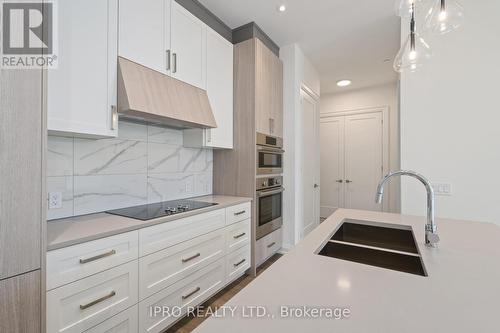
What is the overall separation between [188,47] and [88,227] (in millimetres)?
1616

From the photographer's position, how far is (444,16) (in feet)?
3.98

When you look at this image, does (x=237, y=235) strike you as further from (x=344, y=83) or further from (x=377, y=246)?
(x=344, y=83)

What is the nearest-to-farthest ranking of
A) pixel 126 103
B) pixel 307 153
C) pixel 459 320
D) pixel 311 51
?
pixel 459 320
pixel 126 103
pixel 311 51
pixel 307 153

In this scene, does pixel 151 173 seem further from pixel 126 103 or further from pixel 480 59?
pixel 480 59

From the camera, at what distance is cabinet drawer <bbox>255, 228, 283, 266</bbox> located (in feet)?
8.48

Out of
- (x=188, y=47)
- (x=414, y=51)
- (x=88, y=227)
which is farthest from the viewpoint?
(x=188, y=47)

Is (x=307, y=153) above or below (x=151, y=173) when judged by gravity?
above

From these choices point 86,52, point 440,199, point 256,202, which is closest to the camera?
point 86,52

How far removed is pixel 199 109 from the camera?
6.72ft

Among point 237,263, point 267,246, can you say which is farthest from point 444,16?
point 267,246

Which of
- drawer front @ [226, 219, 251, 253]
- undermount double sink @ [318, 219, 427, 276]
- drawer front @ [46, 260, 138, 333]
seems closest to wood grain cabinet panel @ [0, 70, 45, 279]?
drawer front @ [46, 260, 138, 333]

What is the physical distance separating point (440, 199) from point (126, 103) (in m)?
2.80

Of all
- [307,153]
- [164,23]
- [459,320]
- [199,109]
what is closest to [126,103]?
[199,109]

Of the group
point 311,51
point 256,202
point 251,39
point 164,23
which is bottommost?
point 256,202
